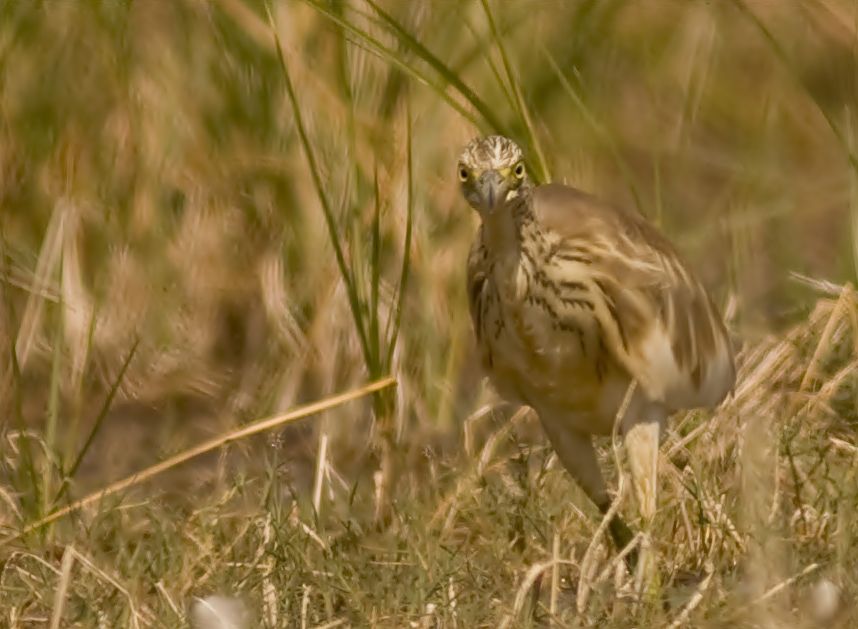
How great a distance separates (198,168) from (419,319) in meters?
0.75

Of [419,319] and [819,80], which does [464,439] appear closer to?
[419,319]

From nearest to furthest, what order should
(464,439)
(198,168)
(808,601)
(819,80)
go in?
(808,601)
(464,439)
(198,168)
(819,80)

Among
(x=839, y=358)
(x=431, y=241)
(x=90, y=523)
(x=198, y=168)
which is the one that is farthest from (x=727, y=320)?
(x=90, y=523)

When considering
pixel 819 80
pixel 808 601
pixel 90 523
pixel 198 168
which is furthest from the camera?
pixel 819 80

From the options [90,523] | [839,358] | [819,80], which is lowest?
[90,523]

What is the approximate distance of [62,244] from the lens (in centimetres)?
531

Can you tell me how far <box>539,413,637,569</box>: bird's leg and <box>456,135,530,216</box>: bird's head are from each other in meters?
0.57

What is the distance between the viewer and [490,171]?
13.3ft

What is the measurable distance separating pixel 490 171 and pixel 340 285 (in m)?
1.49

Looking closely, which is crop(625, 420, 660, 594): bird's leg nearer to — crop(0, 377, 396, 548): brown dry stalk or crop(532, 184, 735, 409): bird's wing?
crop(532, 184, 735, 409): bird's wing

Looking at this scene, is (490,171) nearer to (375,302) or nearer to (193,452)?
(375,302)

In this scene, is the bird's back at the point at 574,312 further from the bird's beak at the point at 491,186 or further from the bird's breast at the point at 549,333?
the bird's beak at the point at 491,186

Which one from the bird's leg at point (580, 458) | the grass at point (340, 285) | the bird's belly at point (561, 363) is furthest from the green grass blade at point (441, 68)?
the bird's leg at point (580, 458)

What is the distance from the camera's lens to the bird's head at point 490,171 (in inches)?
160
